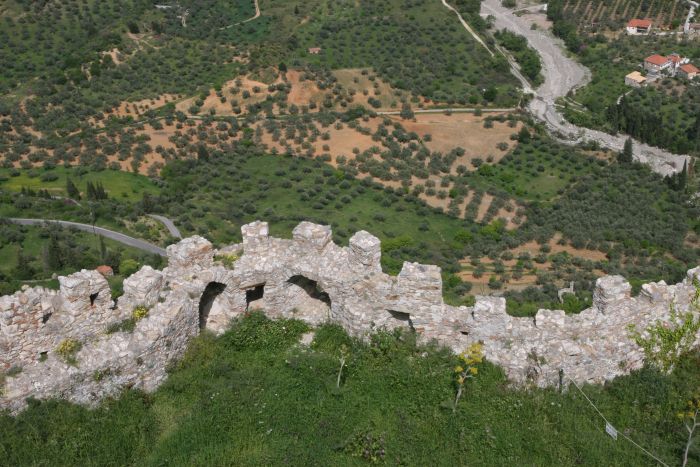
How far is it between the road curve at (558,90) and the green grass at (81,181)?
59164mm

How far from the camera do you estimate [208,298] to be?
21.3 meters

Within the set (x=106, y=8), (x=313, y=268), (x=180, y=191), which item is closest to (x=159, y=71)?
(x=106, y=8)

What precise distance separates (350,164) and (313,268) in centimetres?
5296

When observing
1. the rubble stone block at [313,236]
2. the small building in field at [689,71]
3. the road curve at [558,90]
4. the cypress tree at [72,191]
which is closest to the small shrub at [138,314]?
the rubble stone block at [313,236]

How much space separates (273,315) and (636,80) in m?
105

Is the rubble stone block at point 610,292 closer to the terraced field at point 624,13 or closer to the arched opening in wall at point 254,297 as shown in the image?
the arched opening in wall at point 254,297

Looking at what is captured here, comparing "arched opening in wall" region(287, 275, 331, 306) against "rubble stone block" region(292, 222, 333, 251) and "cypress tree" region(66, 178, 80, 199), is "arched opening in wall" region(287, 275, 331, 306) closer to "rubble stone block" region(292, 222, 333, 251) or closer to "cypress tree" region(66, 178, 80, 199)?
"rubble stone block" region(292, 222, 333, 251)

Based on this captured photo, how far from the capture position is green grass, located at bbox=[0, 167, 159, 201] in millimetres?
64750

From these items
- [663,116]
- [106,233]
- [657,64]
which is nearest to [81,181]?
[106,233]

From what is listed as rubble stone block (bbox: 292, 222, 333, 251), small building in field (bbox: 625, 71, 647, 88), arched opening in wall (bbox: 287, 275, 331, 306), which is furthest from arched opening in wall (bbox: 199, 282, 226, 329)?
small building in field (bbox: 625, 71, 647, 88)

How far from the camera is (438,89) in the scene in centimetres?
9531

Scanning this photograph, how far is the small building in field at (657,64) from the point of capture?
353ft

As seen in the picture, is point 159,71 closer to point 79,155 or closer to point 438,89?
point 79,155

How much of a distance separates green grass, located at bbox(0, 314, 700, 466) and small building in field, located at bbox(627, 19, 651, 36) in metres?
126
